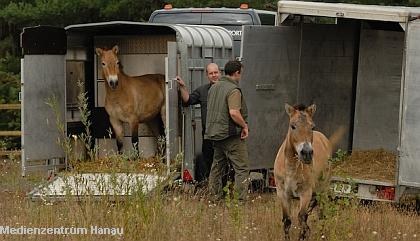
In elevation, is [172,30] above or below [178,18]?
below

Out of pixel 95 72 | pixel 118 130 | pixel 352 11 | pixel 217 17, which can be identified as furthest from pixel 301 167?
pixel 217 17

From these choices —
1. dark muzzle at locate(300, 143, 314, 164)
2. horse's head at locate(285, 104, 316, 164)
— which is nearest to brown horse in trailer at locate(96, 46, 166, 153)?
horse's head at locate(285, 104, 316, 164)

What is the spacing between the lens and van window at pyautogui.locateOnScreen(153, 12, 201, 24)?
16.8 m

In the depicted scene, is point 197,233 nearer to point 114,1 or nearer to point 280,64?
point 280,64

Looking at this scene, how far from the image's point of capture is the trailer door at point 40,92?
12469mm

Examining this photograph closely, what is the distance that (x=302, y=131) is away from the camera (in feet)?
31.6

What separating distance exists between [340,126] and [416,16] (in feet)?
11.7

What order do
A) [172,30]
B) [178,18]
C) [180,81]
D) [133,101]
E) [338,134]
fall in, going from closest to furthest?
[180,81] → [172,30] → [338,134] → [133,101] → [178,18]

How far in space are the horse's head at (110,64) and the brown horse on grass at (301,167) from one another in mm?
3912

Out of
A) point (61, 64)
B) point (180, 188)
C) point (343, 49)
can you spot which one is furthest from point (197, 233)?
point (343, 49)

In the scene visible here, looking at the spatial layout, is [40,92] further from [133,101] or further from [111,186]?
[111,186]

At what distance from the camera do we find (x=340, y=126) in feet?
46.1

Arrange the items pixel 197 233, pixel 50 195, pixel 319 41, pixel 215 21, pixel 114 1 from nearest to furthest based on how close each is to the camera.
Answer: pixel 197 233 < pixel 50 195 < pixel 319 41 < pixel 215 21 < pixel 114 1

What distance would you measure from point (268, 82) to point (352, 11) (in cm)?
160
